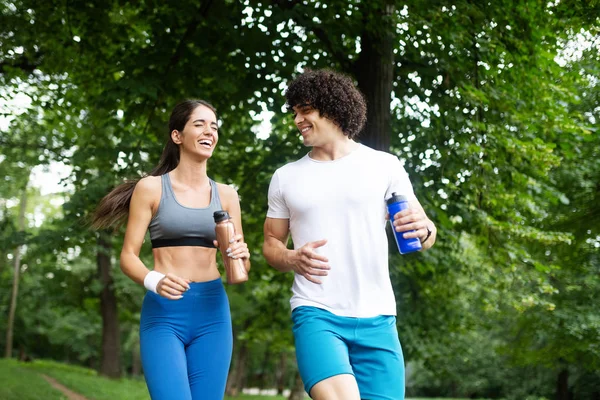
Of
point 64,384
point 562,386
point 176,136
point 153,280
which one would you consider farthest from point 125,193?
point 562,386

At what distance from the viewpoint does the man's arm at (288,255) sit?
333 cm

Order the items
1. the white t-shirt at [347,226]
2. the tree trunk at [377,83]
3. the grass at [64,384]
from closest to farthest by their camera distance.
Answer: the white t-shirt at [347,226] < the tree trunk at [377,83] < the grass at [64,384]

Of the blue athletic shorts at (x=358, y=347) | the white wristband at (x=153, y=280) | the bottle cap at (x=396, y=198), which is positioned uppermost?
the bottle cap at (x=396, y=198)

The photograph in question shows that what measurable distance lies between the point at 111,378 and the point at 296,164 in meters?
20.4

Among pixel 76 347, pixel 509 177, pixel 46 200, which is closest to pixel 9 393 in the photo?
pixel 509 177

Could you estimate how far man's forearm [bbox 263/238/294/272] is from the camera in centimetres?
355

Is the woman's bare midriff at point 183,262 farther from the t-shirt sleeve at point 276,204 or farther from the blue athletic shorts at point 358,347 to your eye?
the blue athletic shorts at point 358,347

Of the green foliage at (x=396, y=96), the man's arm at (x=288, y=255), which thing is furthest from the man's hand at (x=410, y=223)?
the green foliage at (x=396, y=96)

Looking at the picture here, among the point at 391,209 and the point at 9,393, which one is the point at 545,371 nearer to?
the point at 9,393

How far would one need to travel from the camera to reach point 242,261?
3.67m

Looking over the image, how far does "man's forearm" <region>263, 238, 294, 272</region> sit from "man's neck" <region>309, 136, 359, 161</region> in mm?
503

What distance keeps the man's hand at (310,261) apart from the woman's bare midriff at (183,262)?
2.42 feet

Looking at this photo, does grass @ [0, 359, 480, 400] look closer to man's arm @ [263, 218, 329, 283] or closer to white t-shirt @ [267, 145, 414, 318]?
man's arm @ [263, 218, 329, 283]

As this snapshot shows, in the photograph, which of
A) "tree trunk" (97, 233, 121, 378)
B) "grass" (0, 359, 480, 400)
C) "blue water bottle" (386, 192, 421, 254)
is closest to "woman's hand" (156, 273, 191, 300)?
"blue water bottle" (386, 192, 421, 254)
